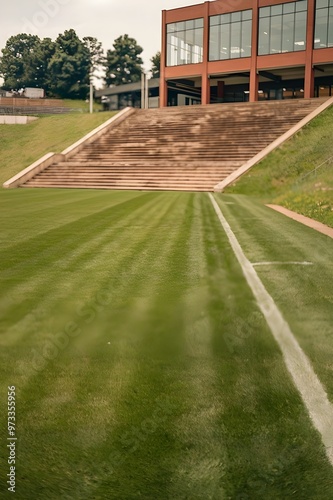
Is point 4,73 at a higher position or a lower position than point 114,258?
higher

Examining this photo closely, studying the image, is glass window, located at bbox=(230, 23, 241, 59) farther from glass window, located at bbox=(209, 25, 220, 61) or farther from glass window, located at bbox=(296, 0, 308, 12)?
glass window, located at bbox=(296, 0, 308, 12)

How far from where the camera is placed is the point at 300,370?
3.99 meters

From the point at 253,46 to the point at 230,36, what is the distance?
3509mm

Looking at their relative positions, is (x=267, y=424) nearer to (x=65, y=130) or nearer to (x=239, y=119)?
(x=239, y=119)

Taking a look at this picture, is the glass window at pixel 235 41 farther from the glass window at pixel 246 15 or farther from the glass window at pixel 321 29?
the glass window at pixel 321 29

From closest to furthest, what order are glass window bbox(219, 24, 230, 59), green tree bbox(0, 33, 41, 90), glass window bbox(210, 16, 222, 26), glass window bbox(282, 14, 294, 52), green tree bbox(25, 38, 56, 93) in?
glass window bbox(282, 14, 294, 52) < glass window bbox(219, 24, 230, 59) < glass window bbox(210, 16, 222, 26) < green tree bbox(25, 38, 56, 93) < green tree bbox(0, 33, 41, 90)

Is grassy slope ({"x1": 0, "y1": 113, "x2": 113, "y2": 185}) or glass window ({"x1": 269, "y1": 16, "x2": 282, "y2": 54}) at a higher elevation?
glass window ({"x1": 269, "y1": 16, "x2": 282, "y2": 54})

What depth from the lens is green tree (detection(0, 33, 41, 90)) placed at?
103 metres

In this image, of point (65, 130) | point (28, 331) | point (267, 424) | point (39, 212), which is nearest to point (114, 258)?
point (28, 331)

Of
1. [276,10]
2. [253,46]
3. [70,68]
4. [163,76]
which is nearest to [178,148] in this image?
[253,46]

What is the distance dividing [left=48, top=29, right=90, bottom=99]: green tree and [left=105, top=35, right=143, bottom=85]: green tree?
5.40 meters

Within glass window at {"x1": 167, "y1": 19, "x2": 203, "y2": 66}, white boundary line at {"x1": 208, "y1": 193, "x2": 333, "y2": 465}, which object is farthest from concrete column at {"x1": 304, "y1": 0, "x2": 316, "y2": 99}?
white boundary line at {"x1": 208, "y1": 193, "x2": 333, "y2": 465}

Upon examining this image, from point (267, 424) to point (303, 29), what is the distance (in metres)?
53.3

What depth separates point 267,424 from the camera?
3.13 m
